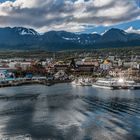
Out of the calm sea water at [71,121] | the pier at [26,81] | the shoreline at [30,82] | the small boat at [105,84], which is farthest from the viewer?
the pier at [26,81]

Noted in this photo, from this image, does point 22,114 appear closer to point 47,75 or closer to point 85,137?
point 85,137

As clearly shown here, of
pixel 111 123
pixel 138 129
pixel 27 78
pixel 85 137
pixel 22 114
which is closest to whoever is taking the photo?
pixel 85 137

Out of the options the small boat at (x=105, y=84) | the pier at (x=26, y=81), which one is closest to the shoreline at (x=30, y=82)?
the pier at (x=26, y=81)

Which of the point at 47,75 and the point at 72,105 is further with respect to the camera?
the point at 47,75

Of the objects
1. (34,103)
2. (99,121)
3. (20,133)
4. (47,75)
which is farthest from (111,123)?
(47,75)

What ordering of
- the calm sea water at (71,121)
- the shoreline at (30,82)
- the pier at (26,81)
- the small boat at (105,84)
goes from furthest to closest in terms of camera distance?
the pier at (26,81), the shoreline at (30,82), the small boat at (105,84), the calm sea water at (71,121)

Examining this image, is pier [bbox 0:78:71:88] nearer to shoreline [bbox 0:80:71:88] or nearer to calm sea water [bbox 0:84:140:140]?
shoreline [bbox 0:80:71:88]

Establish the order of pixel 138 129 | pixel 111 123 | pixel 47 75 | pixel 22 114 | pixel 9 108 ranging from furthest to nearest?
pixel 47 75 → pixel 9 108 → pixel 22 114 → pixel 111 123 → pixel 138 129

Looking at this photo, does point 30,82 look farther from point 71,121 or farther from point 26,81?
point 71,121

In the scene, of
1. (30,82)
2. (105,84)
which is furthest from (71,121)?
(30,82)

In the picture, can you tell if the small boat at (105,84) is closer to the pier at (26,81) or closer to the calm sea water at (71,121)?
the pier at (26,81)
